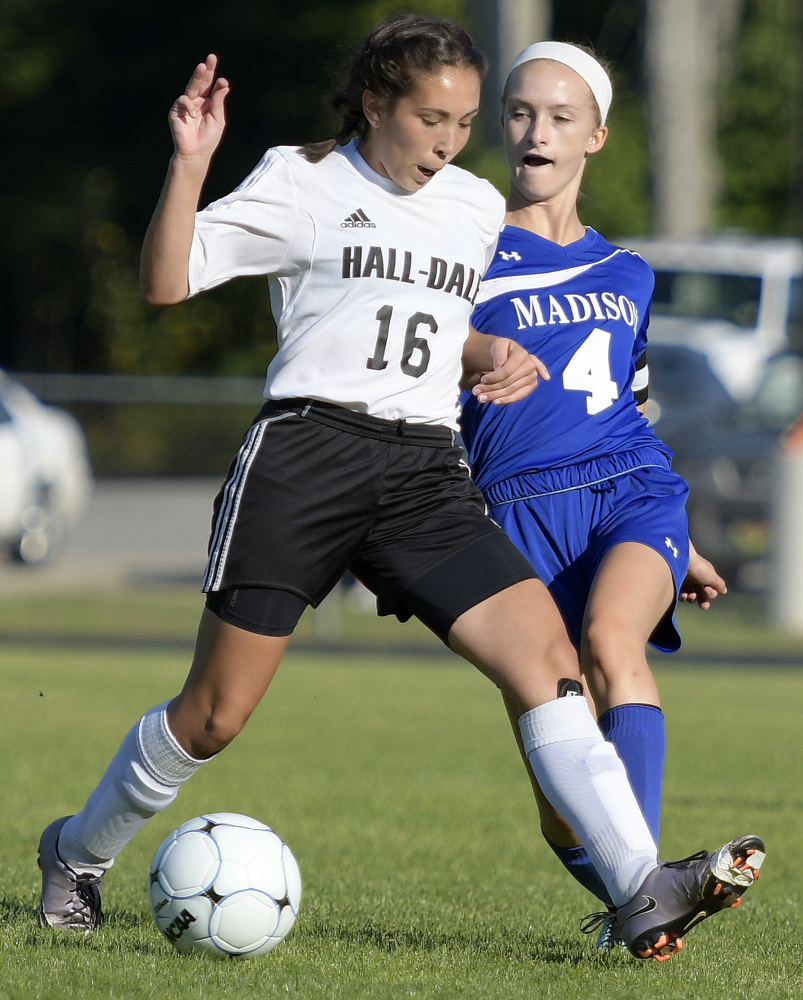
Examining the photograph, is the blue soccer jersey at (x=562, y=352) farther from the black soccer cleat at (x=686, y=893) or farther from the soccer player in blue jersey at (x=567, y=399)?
the black soccer cleat at (x=686, y=893)

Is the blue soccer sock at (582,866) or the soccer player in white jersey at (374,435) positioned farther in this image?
the blue soccer sock at (582,866)

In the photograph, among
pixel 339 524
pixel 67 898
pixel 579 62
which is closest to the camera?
pixel 339 524

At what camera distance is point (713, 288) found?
19.2 meters

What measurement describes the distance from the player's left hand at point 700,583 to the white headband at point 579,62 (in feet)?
4.30

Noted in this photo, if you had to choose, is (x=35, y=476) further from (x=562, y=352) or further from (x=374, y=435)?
(x=374, y=435)

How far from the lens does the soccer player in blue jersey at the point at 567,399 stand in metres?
4.26

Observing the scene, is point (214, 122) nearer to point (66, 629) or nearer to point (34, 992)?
point (34, 992)

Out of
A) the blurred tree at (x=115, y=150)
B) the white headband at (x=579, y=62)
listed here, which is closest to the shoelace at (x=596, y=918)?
the white headband at (x=579, y=62)

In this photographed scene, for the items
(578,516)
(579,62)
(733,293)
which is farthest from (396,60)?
(733,293)

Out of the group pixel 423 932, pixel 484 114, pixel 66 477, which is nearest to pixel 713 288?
pixel 484 114

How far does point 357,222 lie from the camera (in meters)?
3.82

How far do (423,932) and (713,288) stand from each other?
15.9 metres

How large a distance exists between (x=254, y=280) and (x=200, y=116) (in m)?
26.0

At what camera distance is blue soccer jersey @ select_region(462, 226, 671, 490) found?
4.31 meters
